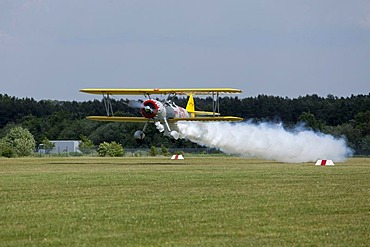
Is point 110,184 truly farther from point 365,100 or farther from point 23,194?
point 365,100

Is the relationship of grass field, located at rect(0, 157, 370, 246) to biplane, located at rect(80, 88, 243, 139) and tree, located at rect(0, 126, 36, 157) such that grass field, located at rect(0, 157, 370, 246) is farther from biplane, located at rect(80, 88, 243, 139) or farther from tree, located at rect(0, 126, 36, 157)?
tree, located at rect(0, 126, 36, 157)

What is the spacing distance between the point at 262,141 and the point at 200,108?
1940 inches

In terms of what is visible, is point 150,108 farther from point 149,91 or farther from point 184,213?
point 184,213

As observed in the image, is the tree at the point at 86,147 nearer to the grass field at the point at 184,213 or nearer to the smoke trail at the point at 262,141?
the smoke trail at the point at 262,141

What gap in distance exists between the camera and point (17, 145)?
89125 millimetres

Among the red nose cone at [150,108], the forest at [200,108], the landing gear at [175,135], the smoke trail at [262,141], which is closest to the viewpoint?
the red nose cone at [150,108]

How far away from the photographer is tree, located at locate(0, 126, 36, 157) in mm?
81312

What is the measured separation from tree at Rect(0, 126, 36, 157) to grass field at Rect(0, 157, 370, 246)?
170ft

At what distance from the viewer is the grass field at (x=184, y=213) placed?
16.2 m

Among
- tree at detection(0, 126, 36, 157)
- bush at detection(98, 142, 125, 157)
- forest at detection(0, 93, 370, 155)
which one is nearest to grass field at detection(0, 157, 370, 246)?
tree at detection(0, 126, 36, 157)

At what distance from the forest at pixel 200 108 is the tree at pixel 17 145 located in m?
17.3

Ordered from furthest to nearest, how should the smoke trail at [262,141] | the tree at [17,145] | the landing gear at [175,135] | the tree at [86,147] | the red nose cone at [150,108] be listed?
the tree at [86,147] < the tree at [17,145] < the smoke trail at [262,141] < the landing gear at [175,135] < the red nose cone at [150,108]

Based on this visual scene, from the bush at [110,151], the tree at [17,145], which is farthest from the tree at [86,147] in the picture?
the bush at [110,151]

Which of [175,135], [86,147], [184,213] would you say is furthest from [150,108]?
[86,147]
